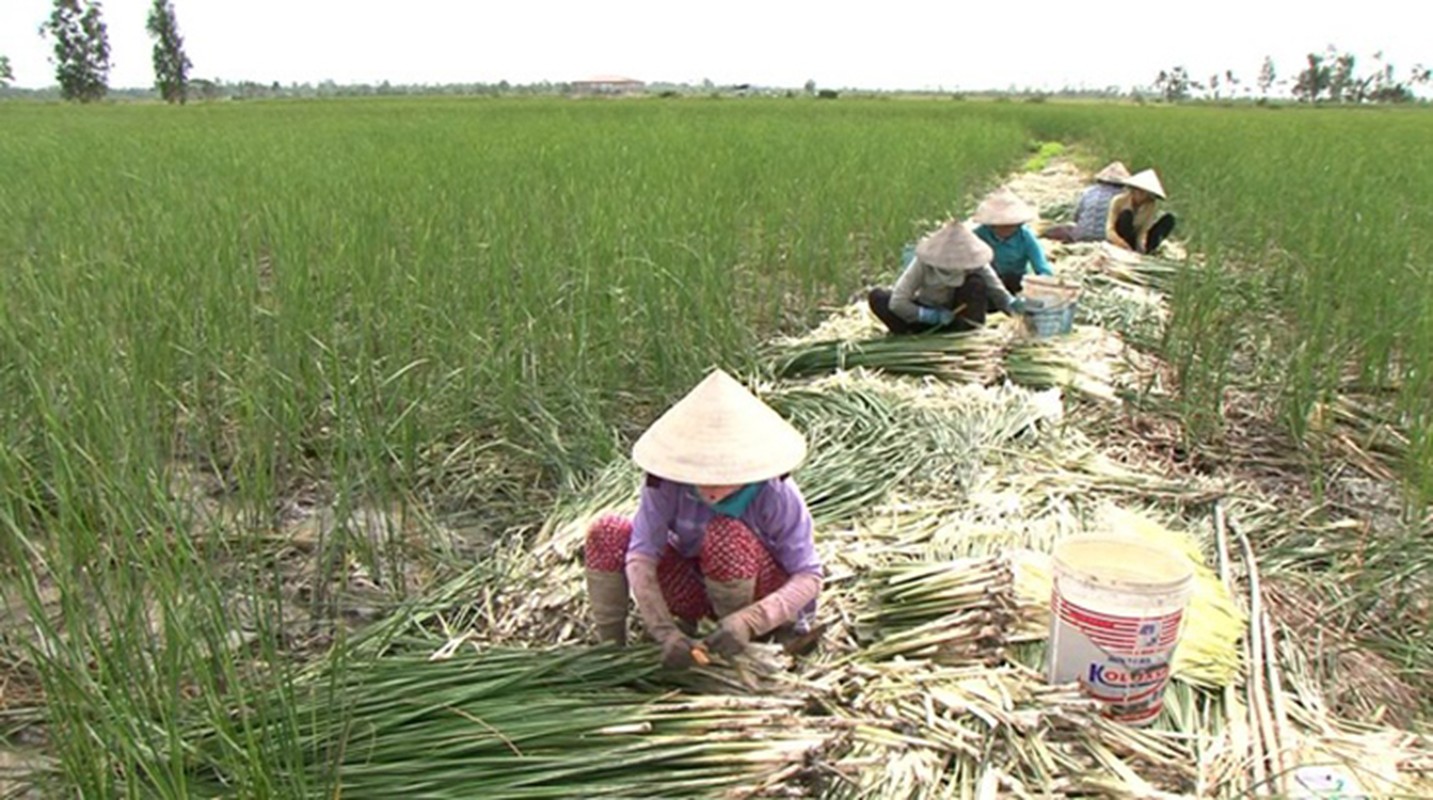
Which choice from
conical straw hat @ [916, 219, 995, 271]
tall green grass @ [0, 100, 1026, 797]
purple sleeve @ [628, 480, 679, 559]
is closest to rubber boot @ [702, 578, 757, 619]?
purple sleeve @ [628, 480, 679, 559]

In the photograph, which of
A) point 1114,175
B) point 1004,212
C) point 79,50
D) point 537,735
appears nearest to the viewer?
point 537,735

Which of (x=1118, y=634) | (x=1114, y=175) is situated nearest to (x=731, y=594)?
(x=1118, y=634)

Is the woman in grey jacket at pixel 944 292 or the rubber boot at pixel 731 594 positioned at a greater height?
the woman in grey jacket at pixel 944 292

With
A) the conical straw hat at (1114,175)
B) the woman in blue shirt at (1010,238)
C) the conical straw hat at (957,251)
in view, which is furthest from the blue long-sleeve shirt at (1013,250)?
the conical straw hat at (1114,175)

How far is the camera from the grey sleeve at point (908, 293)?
3498 mm

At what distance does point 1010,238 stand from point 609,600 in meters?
2.85

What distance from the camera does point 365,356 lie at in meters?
2.31

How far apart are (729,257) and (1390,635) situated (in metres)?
2.32

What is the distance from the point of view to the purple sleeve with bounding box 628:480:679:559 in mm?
1687

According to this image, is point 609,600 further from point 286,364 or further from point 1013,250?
point 1013,250

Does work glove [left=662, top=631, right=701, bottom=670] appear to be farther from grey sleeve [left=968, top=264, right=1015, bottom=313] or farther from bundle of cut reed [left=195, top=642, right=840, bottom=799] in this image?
grey sleeve [left=968, top=264, right=1015, bottom=313]

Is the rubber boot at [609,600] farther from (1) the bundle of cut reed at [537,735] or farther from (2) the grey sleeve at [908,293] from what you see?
(2) the grey sleeve at [908,293]

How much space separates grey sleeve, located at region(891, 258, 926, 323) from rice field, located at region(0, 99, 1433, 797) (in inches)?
21.2

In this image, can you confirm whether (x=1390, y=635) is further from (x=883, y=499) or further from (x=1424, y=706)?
(x=883, y=499)
